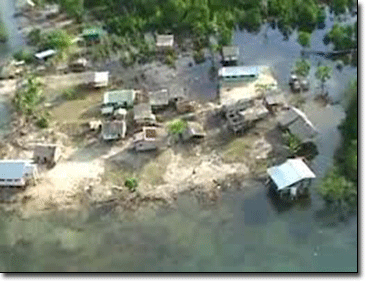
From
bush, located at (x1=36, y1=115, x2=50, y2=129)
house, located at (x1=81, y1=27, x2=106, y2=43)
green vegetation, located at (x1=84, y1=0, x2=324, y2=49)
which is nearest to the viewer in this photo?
bush, located at (x1=36, y1=115, x2=50, y2=129)

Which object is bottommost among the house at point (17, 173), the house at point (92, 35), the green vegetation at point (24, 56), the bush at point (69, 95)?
the house at point (17, 173)

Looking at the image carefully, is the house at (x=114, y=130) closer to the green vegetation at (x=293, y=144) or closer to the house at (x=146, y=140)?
the house at (x=146, y=140)

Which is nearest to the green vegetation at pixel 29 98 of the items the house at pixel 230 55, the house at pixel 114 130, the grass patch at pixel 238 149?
the house at pixel 114 130

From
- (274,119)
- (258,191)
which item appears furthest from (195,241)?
(274,119)

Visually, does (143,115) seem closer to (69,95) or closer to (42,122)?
(42,122)

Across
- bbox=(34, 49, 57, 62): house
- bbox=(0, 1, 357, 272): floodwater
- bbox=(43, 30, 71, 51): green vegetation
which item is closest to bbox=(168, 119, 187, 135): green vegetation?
bbox=(0, 1, 357, 272): floodwater

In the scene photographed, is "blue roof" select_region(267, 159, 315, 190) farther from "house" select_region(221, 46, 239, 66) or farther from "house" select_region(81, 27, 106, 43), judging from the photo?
"house" select_region(81, 27, 106, 43)

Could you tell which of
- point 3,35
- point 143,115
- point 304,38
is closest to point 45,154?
point 143,115
